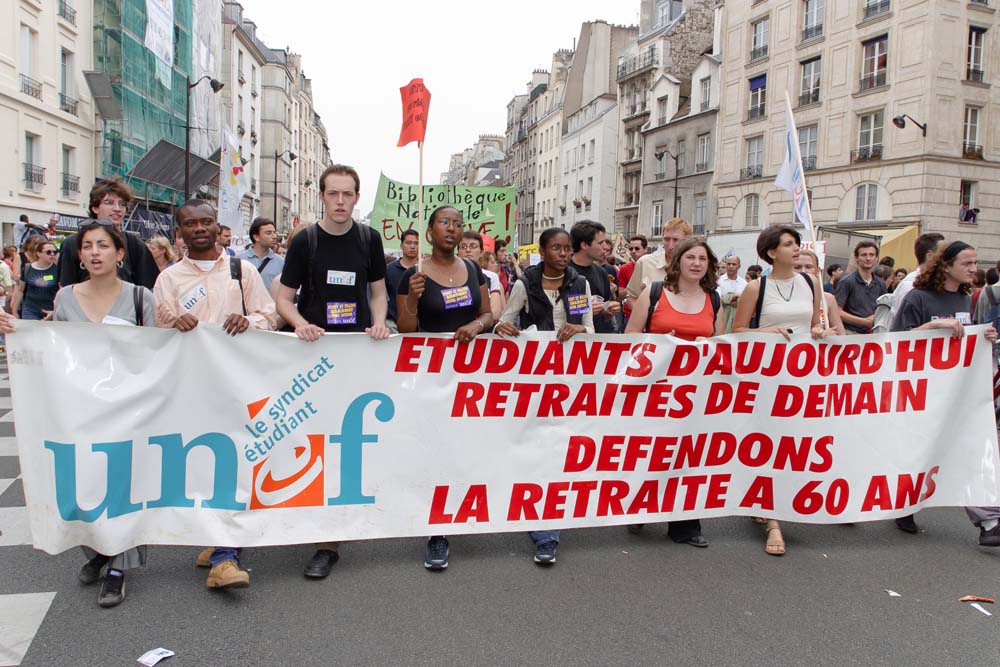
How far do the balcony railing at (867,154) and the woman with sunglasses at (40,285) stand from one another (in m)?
27.6

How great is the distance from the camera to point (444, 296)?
14.8ft

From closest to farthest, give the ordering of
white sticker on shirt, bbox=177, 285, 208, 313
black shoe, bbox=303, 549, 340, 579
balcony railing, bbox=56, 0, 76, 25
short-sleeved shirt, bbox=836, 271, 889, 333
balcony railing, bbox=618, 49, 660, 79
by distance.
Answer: black shoe, bbox=303, 549, 340, 579 → white sticker on shirt, bbox=177, 285, 208, 313 → short-sleeved shirt, bbox=836, 271, 889, 333 → balcony railing, bbox=56, 0, 76, 25 → balcony railing, bbox=618, 49, 660, 79

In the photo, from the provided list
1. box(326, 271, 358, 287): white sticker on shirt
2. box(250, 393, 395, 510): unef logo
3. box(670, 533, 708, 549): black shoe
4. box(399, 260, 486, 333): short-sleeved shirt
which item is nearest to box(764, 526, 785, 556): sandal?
box(670, 533, 708, 549): black shoe

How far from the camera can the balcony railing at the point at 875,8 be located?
28.4m

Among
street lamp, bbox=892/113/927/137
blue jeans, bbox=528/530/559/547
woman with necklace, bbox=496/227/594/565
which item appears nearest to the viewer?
blue jeans, bbox=528/530/559/547

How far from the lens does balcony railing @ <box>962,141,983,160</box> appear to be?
89.9 ft

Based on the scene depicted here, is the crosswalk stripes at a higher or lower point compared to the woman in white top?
lower

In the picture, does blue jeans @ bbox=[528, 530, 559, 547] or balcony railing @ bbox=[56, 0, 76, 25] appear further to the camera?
balcony railing @ bbox=[56, 0, 76, 25]

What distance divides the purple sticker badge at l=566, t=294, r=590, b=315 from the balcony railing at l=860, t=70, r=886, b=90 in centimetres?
2841

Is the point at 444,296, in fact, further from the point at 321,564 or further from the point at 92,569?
the point at 92,569

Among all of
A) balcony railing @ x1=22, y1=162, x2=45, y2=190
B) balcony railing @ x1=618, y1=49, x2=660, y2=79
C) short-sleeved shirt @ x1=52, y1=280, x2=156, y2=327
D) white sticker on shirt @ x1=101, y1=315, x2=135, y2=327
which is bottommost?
white sticker on shirt @ x1=101, y1=315, x2=135, y2=327

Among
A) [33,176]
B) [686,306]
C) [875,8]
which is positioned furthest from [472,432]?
[875,8]

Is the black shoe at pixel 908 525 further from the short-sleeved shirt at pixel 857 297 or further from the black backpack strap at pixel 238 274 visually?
the black backpack strap at pixel 238 274

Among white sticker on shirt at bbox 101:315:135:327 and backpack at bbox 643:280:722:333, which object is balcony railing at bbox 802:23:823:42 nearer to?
backpack at bbox 643:280:722:333
